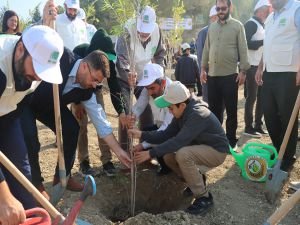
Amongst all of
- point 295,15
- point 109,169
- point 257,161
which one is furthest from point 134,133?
point 295,15

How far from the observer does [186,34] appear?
28312 mm

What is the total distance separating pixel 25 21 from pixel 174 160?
761cm

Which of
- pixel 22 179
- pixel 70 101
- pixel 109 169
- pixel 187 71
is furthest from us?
pixel 187 71

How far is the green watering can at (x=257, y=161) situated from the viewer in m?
3.99

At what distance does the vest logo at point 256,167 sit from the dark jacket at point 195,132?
0.55 meters

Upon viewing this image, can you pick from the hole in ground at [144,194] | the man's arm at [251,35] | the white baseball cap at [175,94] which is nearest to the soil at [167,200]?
the hole in ground at [144,194]

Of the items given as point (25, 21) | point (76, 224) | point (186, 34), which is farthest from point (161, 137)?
point (186, 34)

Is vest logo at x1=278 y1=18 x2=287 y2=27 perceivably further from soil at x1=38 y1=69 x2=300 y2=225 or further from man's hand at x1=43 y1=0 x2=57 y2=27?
man's hand at x1=43 y1=0 x2=57 y2=27

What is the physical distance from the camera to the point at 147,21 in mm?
3941

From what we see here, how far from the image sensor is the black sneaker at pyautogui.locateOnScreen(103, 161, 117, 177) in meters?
4.19

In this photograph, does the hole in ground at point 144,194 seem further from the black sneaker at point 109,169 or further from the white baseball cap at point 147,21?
the white baseball cap at point 147,21

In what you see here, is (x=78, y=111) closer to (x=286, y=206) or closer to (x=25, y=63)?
(x=25, y=63)

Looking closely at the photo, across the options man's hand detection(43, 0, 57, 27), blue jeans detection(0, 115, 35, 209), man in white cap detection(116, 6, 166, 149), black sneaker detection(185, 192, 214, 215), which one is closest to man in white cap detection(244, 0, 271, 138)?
man in white cap detection(116, 6, 166, 149)

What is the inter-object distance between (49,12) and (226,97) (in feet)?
8.66
